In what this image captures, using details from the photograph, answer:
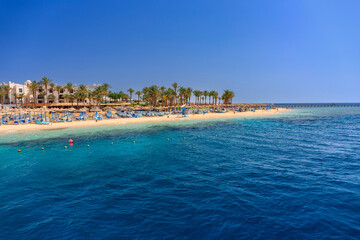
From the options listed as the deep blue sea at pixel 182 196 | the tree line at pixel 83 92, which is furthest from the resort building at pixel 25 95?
the deep blue sea at pixel 182 196

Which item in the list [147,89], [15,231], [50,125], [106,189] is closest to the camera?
[15,231]

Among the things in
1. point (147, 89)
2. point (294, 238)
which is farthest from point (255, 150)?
point (147, 89)

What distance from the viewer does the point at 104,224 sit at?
27.0ft

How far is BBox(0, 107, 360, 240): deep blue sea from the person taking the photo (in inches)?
309

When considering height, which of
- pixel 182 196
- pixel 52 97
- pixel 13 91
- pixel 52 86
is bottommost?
pixel 182 196

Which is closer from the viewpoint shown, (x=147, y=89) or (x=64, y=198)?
(x=64, y=198)

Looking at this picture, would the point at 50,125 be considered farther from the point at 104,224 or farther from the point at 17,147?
the point at 104,224

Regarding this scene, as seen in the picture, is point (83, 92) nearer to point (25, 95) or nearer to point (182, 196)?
point (25, 95)

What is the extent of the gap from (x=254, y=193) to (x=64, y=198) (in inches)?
395

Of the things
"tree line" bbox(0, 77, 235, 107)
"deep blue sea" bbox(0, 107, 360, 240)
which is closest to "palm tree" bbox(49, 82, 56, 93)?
"tree line" bbox(0, 77, 235, 107)

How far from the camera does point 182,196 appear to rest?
34.5 ft

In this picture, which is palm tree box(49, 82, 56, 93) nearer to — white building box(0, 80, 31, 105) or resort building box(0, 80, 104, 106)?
resort building box(0, 80, 104, 106)

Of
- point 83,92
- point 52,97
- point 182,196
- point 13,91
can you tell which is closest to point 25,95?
point 13,91

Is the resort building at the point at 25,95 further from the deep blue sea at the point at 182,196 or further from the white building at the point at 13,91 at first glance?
the deep blue sea at the point at 182,196
